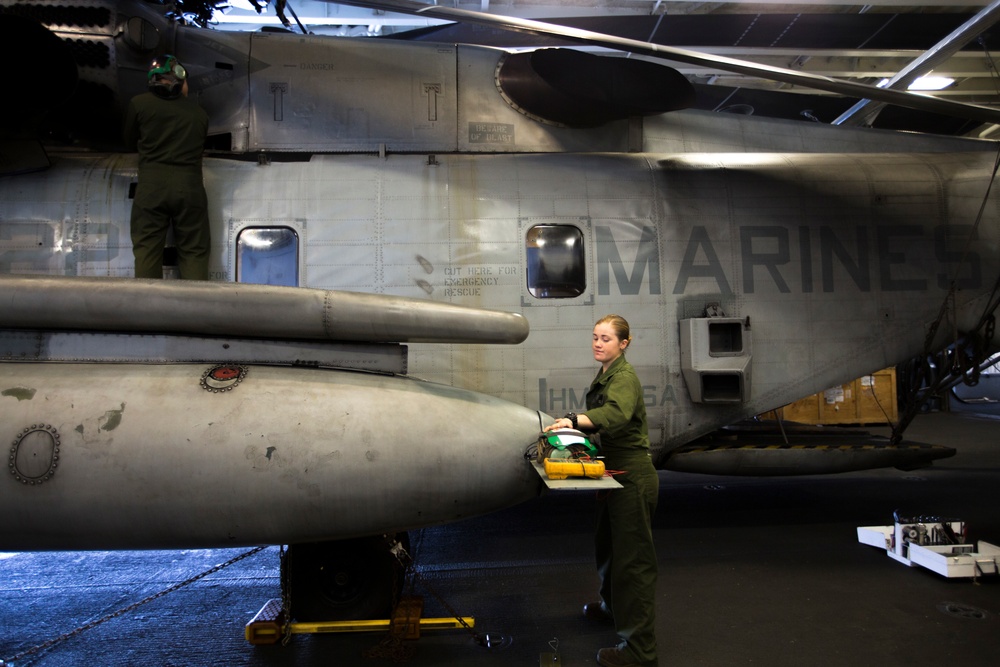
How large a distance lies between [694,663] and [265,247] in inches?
164

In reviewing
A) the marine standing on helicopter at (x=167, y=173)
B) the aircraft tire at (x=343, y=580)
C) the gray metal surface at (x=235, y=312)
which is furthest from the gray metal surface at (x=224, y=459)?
the marine standing on helicopter at (x=167, y=173)

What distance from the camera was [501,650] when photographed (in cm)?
340

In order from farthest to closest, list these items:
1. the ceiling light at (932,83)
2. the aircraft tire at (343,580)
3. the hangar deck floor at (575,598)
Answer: the ceiling light at (932,83), the aircraft tire at (343,580), the hangar deck floor at (575,598)

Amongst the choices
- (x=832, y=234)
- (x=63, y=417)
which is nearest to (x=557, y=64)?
(x=832, y=234)

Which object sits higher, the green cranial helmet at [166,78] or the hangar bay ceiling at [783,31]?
the hangar bay ceiling at [783,31]

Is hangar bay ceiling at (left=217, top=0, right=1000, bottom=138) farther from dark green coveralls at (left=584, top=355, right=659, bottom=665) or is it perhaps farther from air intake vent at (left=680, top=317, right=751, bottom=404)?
dark green coveralls at (left=584, top=355, right=659, bottom=665)

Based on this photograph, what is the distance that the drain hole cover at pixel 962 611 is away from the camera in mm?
3777

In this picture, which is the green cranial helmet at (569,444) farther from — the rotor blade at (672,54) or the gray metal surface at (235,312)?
the rotor blade at (672,54)

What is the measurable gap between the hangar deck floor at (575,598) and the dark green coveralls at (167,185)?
2.41 metres

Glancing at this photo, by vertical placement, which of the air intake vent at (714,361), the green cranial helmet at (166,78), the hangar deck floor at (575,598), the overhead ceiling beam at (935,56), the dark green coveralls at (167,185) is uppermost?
the overhead ceiling beam at (935,56)

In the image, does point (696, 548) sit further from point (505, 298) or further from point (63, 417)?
point (63, 417)

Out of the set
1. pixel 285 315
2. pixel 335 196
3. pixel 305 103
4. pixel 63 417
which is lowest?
pixel 63 417

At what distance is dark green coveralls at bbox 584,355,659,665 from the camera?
3.08m

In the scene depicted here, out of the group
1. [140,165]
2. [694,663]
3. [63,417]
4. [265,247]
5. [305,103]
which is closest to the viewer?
[63,417]
